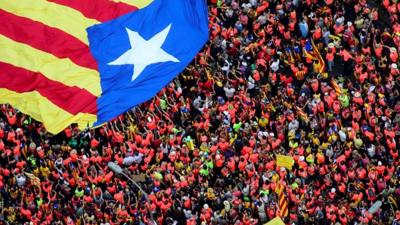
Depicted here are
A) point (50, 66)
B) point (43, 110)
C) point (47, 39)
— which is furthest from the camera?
point (47, 39)

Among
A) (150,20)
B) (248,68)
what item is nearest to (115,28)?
(150,20)

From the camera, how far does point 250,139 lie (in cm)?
3594

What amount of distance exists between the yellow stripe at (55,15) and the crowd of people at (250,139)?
53.0 feet

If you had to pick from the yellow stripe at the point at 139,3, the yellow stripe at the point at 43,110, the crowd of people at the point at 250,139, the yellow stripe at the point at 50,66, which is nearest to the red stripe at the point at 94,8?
the yellow stripe at the point at 139,3

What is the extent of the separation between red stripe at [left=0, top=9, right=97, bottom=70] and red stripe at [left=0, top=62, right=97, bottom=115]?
1.60 ft

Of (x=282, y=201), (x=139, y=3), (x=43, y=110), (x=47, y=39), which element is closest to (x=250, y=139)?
(x=282, y=201)

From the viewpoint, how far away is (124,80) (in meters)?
18.3

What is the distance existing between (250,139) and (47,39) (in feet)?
60.4

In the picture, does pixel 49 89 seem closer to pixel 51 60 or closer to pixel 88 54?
pixel 51 60

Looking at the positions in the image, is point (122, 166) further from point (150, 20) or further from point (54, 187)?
point (150, 20)

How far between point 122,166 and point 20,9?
1813 centimetres

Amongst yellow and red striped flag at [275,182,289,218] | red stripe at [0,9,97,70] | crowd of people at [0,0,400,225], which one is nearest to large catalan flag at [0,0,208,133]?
red stripe at [0,9,97,70]

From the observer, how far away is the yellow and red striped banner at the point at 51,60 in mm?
17953

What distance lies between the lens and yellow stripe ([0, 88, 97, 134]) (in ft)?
58.5
